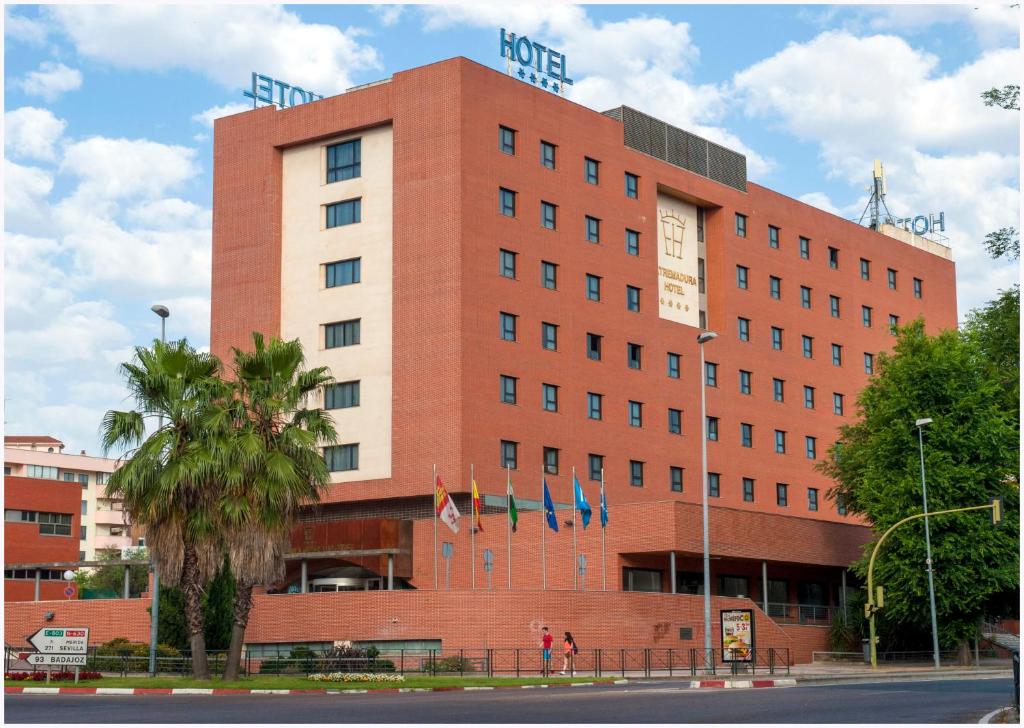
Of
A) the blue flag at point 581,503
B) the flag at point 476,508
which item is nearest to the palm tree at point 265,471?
the flag at point 476,508

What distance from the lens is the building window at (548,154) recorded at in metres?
65.8

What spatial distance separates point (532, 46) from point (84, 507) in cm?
Result: 8492

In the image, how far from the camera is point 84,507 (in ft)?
442

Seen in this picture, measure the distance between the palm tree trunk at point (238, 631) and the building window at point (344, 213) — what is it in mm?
28522

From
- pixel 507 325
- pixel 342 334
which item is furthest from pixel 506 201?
pixel 342 334

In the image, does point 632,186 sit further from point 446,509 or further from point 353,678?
point 353,678

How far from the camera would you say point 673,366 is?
234ft

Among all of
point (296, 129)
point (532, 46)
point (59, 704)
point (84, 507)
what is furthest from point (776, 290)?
point (84, 507)

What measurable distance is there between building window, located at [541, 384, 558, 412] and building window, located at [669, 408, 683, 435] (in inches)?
337

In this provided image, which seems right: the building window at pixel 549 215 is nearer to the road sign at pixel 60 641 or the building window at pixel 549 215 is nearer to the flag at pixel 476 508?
the flag at pixel 476 508

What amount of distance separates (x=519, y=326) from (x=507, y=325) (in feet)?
2.18

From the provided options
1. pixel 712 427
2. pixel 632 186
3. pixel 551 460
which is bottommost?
pixel 551 460

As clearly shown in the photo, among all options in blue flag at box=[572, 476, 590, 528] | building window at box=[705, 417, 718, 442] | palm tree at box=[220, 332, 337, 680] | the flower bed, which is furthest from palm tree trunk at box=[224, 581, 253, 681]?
building window at box=[705, 417, 718, 442]

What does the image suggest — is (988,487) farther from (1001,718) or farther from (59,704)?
(59,704)
